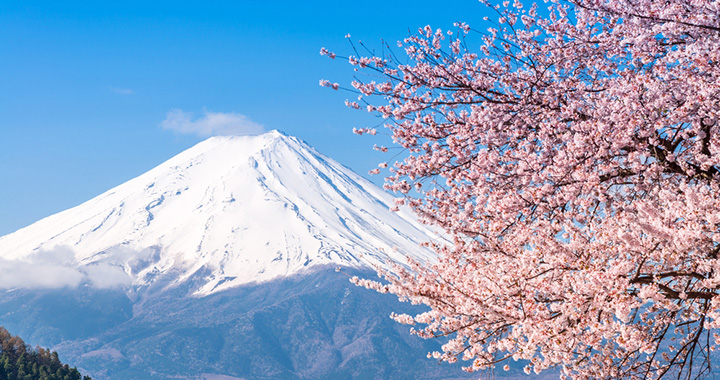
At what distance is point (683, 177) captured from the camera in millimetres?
7094

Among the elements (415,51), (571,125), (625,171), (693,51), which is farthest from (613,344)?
(415,51)

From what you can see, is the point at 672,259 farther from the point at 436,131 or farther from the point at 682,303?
the point at 436,131

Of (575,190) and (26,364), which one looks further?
(26,364)

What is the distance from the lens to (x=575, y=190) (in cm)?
697

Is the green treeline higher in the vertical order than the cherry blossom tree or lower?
higher

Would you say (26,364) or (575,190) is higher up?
(26,364)

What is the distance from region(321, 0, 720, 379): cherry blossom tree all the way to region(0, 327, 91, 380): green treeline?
50275mm

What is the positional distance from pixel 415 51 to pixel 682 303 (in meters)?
4.17

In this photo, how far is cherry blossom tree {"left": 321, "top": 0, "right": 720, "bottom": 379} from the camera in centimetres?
571

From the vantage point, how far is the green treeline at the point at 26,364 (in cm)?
5097

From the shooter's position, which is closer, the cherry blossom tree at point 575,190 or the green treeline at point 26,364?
the cherry blossom tree at point 575,190

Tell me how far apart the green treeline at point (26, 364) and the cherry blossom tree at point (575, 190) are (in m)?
50.3

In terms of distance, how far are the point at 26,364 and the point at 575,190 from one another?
54.1 metres

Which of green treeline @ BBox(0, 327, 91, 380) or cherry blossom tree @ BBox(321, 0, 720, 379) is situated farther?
green treeline @ BBox(0, 327, 91, 380)
